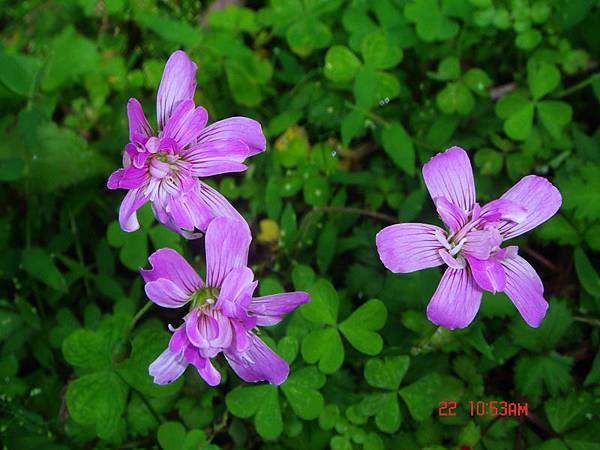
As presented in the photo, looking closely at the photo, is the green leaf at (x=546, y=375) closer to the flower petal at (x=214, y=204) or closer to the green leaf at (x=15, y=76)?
the flower petal at (x=214, y=204)

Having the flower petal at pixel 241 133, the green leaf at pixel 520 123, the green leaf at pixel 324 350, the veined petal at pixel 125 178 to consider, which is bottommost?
the green leaf at pixel 324 350

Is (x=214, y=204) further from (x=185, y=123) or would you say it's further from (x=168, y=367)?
(x=168, y=367)

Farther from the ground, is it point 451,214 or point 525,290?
point 451,214

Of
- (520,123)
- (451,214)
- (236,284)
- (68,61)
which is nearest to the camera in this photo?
(236,284)

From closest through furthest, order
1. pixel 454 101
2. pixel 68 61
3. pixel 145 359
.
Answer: pixel 145 359 → pixel 454 101 → pixel 68 61

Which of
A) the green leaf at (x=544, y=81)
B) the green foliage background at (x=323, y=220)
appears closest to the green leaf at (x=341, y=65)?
the green foliage background at (x=323, y=220)

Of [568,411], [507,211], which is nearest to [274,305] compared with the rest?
[507,211]

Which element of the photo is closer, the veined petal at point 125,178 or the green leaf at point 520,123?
the veined petal at point 125,178
